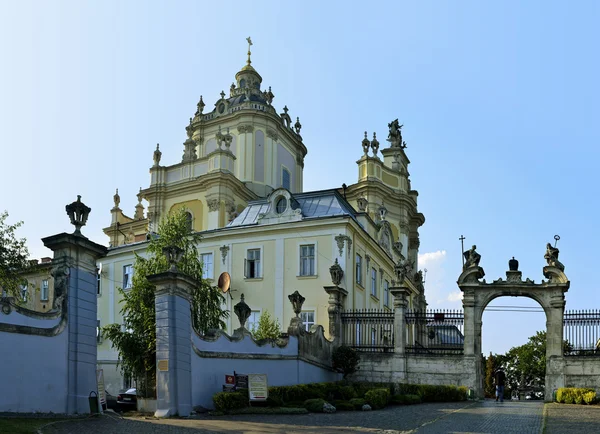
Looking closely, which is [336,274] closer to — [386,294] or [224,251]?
[224,251]

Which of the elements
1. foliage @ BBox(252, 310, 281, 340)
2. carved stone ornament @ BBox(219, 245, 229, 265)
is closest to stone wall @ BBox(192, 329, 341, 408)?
foliage @ BBox(252, 310, 281, 340)

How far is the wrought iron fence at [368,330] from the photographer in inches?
1332

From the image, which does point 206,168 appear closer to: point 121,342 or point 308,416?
point 121,342

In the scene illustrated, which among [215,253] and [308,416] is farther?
Result: [215,253]

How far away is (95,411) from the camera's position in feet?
66.0

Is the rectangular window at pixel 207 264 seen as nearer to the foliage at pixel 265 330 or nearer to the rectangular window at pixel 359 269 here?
the foliage at pixel 265 330

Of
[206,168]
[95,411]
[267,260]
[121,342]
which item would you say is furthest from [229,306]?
[95,411]

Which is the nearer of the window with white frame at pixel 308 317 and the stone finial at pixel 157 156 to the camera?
the window with white frame at pixel 308 317

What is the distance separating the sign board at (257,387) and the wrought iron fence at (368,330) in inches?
419

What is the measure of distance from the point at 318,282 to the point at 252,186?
19.4 metres

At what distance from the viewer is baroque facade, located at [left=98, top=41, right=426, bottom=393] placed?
1570 inches

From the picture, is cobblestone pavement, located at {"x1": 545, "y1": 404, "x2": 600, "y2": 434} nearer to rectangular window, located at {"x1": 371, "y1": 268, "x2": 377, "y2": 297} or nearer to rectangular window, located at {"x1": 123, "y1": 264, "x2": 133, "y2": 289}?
rectangular window, located at {"x1": 371, "y1": 268, "x2": 377, "y2": 297}

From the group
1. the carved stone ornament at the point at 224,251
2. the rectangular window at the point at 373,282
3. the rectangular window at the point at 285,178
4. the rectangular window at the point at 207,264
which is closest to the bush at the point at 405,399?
the rectangular window at the point at 373,282

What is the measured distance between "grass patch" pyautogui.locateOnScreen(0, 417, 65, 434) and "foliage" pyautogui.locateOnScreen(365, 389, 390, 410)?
11206 millimetres
